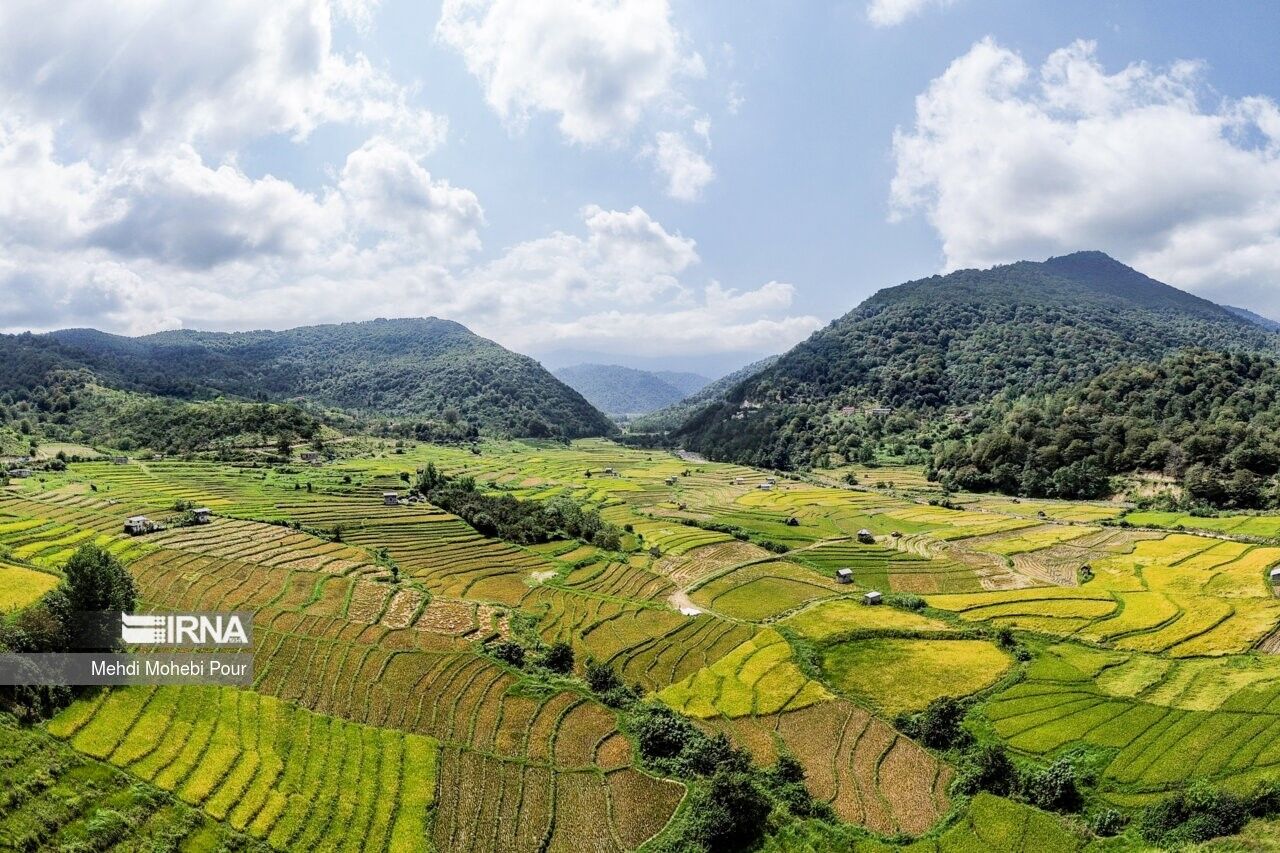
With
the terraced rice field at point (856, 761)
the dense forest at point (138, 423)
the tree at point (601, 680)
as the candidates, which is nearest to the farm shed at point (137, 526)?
the tree at point (601, 680)

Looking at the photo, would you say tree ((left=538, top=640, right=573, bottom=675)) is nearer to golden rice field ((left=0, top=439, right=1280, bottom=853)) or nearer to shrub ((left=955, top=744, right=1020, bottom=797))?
golden rice field ((left=0, top=439, right=1280, bottom=853))

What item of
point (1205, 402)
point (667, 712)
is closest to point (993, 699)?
point (667, 712)

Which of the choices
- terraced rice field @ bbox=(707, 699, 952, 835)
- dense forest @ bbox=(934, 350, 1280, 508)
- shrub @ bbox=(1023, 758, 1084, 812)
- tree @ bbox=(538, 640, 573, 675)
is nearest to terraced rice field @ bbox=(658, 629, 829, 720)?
terraced rice field @ bbox=(707, 699, 952, 835)

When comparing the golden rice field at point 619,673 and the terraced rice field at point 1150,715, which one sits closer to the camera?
the golden rice field at point 619,673

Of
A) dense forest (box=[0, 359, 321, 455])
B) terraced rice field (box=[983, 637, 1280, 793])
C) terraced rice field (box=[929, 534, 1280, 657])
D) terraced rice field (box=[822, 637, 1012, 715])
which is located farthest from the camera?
dense forest (box=[0, 359, 321, 455])

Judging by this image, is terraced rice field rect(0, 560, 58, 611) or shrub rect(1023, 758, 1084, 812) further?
terraced rice field rect(0, 560, 58, 611)

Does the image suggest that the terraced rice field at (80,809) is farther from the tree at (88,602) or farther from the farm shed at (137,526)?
the farm shed at (137,526)

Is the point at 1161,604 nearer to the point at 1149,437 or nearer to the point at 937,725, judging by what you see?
the point at 937,725

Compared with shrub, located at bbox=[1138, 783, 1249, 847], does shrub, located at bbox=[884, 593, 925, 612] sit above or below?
above

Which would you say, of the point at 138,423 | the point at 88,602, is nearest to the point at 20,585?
the point at 88,602
